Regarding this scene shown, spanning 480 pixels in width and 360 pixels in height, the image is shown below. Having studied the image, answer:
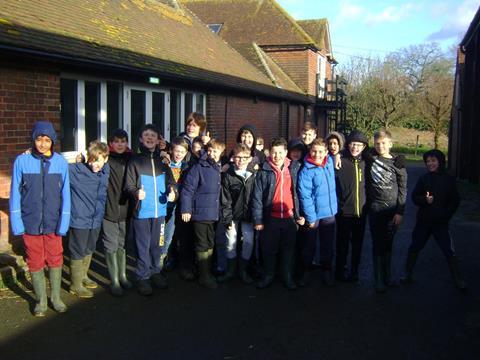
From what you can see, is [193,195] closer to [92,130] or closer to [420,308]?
[420,308]

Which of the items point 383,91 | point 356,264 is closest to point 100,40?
point 356,264

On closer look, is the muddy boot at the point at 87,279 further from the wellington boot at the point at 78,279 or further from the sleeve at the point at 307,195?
the sleeve at the point at 307,195

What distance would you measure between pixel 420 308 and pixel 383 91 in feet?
113

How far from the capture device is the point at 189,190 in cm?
540

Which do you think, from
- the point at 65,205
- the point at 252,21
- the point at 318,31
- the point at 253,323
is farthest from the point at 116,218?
the point at 318,31

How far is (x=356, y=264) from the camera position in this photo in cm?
566

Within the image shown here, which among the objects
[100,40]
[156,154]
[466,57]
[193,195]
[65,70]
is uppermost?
[466,57]

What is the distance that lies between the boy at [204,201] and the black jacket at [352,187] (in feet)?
4.51

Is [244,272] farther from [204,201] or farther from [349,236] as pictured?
[349,236]

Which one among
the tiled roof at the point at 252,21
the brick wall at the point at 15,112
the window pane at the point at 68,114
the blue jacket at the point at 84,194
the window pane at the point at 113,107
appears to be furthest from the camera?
the tiled roof at the point at 252,21

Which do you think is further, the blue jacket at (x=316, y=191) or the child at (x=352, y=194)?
the child at (x=352, y=194)

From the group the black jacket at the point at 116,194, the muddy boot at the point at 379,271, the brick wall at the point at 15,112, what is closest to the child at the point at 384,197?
the muddy boot at the point at 379,271

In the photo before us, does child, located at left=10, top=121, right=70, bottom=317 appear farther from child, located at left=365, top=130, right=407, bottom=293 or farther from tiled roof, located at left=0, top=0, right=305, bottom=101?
child, located at left=365, top=130, right=407, bottom=293

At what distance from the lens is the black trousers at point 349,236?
5.53m
